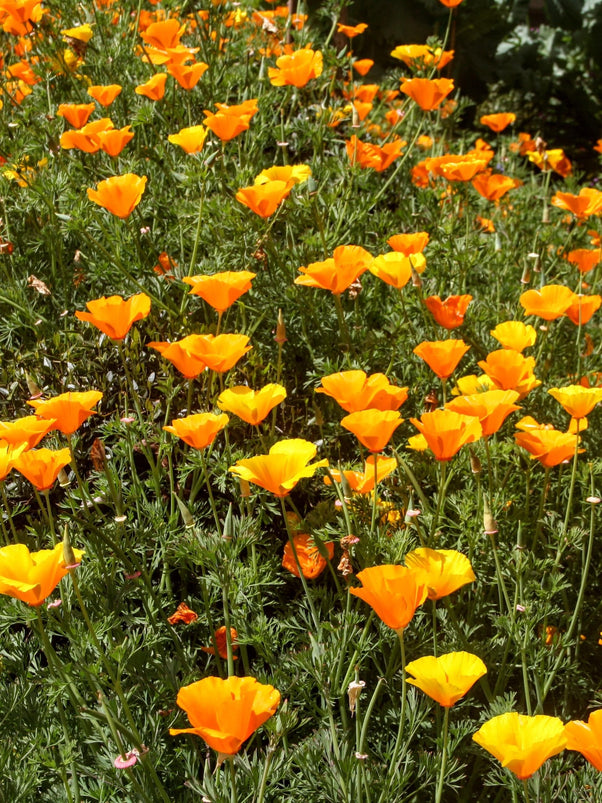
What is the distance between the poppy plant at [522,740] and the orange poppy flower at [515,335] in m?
0.95

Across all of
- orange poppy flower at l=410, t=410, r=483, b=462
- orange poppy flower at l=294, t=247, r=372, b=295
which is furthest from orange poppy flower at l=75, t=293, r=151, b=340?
orange poppy flower at l=410, t=410, r=483, b=462

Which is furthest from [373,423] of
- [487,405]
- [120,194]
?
[120,194]

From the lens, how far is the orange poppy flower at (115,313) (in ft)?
5.71

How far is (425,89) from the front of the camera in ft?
8.85

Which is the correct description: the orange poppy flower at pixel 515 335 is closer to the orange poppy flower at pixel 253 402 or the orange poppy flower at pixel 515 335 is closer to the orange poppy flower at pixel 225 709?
Result: the orange poppy flower at pixel 253 402

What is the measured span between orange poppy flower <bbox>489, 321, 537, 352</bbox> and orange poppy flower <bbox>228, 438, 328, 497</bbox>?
0.63 meters

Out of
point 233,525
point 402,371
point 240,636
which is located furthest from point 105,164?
point 240,636

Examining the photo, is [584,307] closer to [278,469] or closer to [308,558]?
[308,558]

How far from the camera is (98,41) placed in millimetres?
3395

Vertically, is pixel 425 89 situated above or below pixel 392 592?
above

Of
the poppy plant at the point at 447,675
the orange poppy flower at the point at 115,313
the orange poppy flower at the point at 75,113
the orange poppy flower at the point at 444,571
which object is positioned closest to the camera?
the poppy plant at the point at 447,675

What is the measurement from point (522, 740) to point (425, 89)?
2080 mm

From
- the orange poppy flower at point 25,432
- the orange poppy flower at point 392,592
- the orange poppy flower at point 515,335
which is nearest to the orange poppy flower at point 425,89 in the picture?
the orange poppy flower at point 515,335

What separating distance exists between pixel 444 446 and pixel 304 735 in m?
0.62
